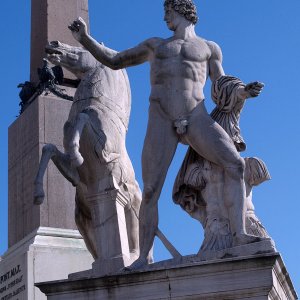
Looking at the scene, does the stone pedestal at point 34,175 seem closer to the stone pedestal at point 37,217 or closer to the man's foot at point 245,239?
the stone pedestal at point 37,217

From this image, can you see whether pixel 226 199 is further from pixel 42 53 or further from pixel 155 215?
pixel 42 53

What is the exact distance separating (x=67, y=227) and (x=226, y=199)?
4006 millimetres

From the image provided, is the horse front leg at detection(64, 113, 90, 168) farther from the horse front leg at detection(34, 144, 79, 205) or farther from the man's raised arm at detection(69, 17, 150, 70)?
the man's raised arm at detection(69, 17, 150, 70)

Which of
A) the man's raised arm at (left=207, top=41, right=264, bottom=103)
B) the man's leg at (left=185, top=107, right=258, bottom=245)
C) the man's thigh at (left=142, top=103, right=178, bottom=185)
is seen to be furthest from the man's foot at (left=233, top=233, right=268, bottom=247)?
the man's raised arm at (left=207, top=41, right=264, bottom=103)

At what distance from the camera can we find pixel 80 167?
12289 millimetres

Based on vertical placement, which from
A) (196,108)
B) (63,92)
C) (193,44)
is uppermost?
(63,92)

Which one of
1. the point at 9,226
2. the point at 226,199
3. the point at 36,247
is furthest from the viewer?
the point at 9,226

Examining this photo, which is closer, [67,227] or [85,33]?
[85,33]

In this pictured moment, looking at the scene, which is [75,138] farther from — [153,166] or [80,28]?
[80,28]

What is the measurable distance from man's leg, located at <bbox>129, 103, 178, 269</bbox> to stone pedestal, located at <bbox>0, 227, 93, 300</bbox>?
2.86 m

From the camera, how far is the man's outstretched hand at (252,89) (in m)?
11.1

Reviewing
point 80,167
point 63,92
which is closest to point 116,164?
point 80,167

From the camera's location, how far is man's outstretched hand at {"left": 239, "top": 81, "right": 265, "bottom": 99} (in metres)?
11.1

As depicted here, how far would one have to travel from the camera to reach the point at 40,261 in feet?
44.9
